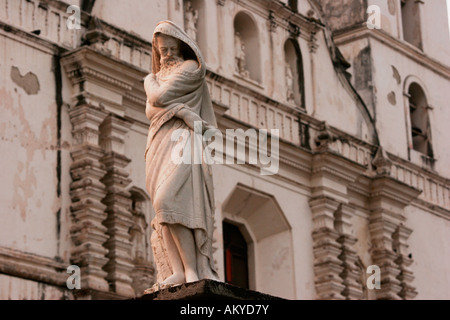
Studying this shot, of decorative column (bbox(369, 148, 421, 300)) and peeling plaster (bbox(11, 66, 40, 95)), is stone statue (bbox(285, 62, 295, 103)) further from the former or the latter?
peeling plaster (bbox(11, 66, 40, 95))

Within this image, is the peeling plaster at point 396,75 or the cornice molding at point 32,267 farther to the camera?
the peeling plaster at point 396,75

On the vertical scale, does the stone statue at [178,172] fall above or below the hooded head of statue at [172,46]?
below

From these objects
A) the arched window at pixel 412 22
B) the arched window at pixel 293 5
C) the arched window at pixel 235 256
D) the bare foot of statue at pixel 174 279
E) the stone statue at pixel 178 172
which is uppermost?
the arched window at pixel 412 22

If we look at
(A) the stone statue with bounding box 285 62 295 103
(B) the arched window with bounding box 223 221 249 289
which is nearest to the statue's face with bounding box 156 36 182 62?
(B) the arched window with bounding box 223 221 249 289

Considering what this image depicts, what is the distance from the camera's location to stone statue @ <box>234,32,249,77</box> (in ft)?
69.8

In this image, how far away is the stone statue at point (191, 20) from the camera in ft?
67.4

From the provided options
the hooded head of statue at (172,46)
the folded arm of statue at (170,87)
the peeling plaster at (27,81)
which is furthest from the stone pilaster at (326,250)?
the folded arm of statue at (170,87)

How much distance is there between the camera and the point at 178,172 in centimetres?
1088

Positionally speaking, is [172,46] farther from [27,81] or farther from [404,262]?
[404,262]

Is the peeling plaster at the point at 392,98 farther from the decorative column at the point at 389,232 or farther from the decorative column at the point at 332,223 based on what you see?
the decorative column at the point at 332,223

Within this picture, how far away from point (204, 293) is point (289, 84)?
12.4 metres

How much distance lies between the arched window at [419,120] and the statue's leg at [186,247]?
14718mm

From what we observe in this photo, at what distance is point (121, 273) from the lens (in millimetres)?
17375

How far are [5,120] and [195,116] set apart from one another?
19.5 feet
